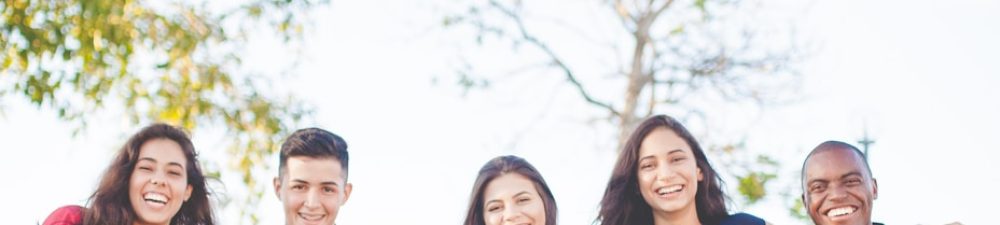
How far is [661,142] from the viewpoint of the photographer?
6.16 meters

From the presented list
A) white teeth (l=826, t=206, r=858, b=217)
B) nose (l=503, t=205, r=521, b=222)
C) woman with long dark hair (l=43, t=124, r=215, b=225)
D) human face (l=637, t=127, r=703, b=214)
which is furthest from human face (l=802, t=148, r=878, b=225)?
woman with long dark hair (l=43, t=124, r=215, b=225)

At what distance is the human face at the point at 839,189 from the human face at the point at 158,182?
257cm

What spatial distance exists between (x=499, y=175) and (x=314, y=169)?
2.53ft

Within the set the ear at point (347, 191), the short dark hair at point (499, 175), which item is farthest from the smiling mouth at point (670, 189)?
the ear at point (347, 191)

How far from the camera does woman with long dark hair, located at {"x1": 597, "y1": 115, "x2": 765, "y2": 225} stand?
6.07 meters

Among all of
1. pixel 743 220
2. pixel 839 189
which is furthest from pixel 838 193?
pixel 743 220

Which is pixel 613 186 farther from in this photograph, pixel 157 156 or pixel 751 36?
pixel 751 36

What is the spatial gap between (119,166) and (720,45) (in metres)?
11.5

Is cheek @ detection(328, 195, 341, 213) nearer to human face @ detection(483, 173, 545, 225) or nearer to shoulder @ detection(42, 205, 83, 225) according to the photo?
human face @ detection(483, 173, 545, 225)

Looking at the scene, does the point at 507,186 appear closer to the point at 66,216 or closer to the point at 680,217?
the point at 680,217

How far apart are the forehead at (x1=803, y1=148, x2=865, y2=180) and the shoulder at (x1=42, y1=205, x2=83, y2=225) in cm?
297

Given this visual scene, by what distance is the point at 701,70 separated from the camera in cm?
1677

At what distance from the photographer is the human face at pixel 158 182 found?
19.1ft

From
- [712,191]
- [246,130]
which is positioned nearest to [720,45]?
[246,130]
